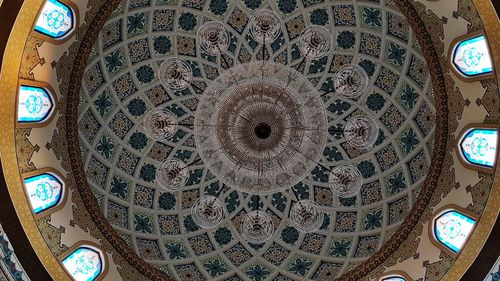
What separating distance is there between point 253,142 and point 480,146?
6.12 m

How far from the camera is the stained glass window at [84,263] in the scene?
1520cm

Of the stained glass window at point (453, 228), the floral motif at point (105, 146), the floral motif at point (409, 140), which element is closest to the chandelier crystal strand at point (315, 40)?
the floral motif at point (409, 140)

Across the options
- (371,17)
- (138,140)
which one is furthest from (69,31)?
(371,17)

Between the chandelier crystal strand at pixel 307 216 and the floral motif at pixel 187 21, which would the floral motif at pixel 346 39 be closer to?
the floral motif at pixel 187 21

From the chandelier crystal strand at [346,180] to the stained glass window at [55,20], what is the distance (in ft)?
25.4

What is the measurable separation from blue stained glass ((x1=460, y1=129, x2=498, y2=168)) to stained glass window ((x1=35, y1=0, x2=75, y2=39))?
1068 cm

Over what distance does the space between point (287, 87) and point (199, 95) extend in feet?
8.79

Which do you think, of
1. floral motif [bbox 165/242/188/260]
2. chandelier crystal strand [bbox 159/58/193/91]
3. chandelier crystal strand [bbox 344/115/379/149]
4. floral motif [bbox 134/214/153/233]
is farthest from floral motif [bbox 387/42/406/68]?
floral motif [bbox 134/214/153/233]

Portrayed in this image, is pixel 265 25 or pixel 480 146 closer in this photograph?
pixel 265 25

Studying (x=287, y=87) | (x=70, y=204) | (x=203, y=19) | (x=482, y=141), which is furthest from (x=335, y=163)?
(x=70, y=204)

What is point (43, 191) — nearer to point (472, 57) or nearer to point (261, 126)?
point (261, 126)

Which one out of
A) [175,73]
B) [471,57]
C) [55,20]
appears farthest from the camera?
[55,20]

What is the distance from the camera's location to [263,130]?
16.4m

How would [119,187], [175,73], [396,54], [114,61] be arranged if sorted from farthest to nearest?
[119,187], [114,61], [396,54], [175,73]
